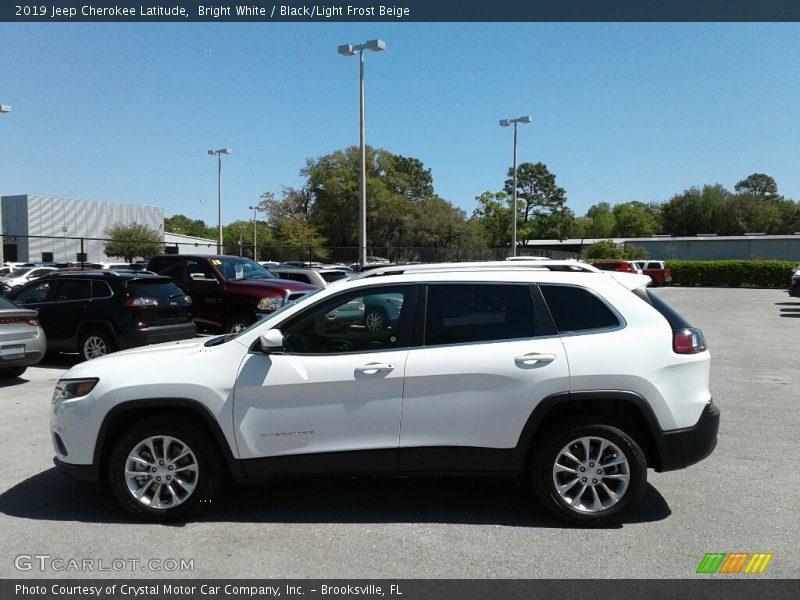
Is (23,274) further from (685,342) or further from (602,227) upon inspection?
(602,227)

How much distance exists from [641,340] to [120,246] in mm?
48873

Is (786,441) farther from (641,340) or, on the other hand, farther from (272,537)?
(272,537)

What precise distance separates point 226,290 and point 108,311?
2843 mm

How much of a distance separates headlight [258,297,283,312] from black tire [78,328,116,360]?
2.88m

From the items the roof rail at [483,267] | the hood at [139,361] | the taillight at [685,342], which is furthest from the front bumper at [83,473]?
the taillight at [685,342]

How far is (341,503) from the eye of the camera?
4.93 metres

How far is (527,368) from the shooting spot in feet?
14.5

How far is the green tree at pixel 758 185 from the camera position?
131625 mm

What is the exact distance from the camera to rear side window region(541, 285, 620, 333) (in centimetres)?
459

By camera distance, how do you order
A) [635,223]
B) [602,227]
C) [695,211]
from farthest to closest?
[602,227], [635,223], [695,211]

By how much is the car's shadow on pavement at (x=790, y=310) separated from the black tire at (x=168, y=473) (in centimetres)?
2125

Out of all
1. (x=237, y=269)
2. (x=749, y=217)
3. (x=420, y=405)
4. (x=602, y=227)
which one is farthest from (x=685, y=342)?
(x=602, y=227)

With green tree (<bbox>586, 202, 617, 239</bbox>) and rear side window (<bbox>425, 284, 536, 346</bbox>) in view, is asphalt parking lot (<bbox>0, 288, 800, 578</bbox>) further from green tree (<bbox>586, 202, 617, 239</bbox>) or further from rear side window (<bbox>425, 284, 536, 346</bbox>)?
green tree (<bbox>586, 202, 617, 239</bbox>)

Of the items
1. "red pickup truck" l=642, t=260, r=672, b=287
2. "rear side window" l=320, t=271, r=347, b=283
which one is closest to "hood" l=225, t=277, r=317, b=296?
"rear side window" l=320, t=271, r=347, b=283
